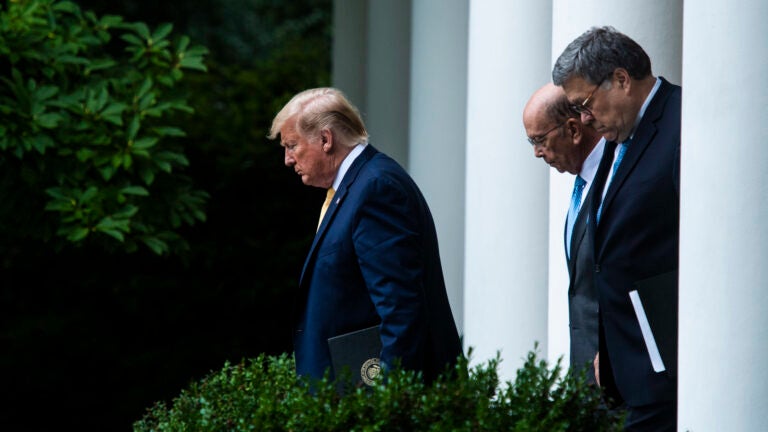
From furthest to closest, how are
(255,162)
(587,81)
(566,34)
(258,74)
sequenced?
1. (258,74)
2. (255,162)
3. (566,34)
4. (587,81)

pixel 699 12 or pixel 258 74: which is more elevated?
pixel 258 74

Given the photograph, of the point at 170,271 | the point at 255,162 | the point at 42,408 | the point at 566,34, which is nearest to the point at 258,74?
the point at 255,162

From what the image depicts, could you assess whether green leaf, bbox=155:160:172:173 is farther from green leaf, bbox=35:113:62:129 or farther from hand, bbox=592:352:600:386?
hand, bbox=592:352:600:386

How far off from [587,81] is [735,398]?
1.01 m

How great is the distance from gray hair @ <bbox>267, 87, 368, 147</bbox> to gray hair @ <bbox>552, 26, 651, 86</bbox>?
2.89 feet

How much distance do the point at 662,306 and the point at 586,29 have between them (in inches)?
51.2

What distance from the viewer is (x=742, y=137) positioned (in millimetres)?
3057

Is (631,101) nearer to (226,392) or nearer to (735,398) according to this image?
(735,398)

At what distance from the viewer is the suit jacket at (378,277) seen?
12.4 feet

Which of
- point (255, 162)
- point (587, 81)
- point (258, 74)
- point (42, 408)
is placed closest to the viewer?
point (587, 81)

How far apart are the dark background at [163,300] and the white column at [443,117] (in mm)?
1777

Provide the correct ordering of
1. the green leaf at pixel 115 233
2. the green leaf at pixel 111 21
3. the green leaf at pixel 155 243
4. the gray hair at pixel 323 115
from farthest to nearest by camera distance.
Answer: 1. the green leaf at pixel 111 21
2. the green leaf at pixel 155 243
3. the green leaf at pixel 115 233
4. the gray hair at pixel 323 115

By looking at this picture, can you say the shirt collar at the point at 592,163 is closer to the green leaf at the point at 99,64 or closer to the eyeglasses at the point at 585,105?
the eyeglasses at the point at 585,105

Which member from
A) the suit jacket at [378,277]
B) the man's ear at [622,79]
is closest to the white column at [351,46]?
the suit jacket at [378,277]
